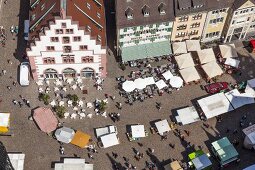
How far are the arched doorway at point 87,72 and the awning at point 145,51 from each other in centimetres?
775

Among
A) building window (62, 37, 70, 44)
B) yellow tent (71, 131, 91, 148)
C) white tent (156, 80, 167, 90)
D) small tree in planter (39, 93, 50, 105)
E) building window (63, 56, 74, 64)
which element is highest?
building window (62, 37, 70, 44)

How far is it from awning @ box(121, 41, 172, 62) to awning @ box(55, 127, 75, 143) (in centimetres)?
2111

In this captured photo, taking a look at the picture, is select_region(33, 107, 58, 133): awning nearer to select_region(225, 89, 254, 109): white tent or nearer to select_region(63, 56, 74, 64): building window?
select_region(63, 56, 74, 64): building window

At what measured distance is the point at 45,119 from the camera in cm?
10462

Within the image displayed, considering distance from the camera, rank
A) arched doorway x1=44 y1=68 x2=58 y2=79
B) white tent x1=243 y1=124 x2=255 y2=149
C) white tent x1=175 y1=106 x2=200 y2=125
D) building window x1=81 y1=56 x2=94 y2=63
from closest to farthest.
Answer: white tent x1=243 y1=124 x2=255 y2=149
white tent x1=175 y1=106 x2=200 y2=125
building window x1=81 y1=56 x2=94 y2=63
arched doorway x1=44 y1=68 x2=58 y2=79

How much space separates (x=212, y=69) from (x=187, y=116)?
13.3 m

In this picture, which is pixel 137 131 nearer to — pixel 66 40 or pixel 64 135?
pixel 64 135

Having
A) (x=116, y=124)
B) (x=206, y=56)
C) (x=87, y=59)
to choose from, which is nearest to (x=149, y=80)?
(x=116, y=124)

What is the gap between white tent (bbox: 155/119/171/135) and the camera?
104000mm

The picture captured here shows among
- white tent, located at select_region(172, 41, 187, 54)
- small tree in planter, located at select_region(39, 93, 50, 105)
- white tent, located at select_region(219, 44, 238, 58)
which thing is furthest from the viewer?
white tent, located at select_region(219, 44, 238, 58)

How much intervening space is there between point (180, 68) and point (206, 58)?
6522 millimetres

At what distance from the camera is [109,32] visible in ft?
387

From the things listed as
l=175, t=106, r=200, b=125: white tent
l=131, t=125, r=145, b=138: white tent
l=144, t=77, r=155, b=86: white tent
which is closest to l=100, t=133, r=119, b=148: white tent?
l=131, t=125, r=145, b=138: white tent

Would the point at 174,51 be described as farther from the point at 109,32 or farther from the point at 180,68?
the point at 109,32
